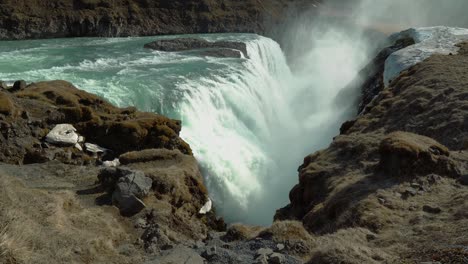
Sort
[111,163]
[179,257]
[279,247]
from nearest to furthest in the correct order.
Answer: [179,257]
[279,247]
[111,163]

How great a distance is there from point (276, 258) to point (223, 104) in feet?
87.4

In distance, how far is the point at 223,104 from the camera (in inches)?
1435

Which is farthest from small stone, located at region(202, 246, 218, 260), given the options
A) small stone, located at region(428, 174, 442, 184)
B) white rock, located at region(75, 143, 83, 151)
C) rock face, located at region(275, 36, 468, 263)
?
white rock, located at region(75, 143, 83, 151)

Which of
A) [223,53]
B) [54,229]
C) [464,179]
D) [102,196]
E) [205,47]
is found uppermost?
[464,179]

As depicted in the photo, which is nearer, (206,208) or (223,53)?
(206,208)

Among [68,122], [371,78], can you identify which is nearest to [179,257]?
[68,122]

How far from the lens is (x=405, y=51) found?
39875 mm

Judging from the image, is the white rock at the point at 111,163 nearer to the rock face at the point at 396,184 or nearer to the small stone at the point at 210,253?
the rock face at the point at 396,184

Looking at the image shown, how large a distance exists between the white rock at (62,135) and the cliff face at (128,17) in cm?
6225

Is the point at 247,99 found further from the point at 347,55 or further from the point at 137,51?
the point at 347,55

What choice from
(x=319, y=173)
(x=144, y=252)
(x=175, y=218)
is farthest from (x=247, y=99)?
(x=144, y=252)

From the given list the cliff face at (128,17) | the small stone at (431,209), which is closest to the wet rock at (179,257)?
the small stone at (431,209)

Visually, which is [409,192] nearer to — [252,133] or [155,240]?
[155,240]

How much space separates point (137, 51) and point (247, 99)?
24618 millimetres
